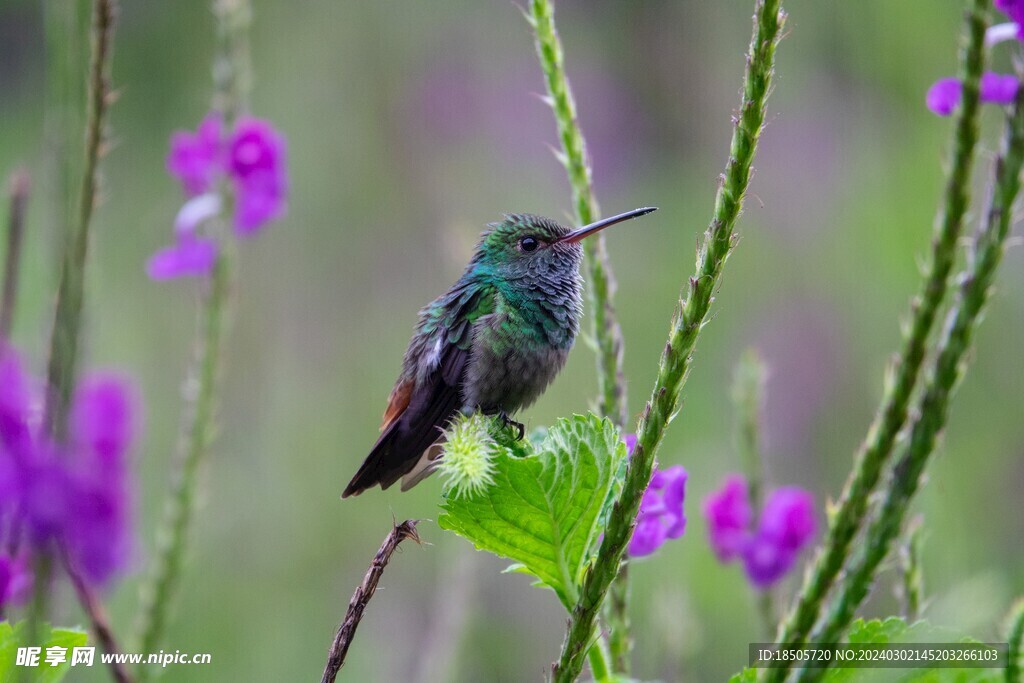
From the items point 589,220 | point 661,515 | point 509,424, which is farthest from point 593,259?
point 509,424

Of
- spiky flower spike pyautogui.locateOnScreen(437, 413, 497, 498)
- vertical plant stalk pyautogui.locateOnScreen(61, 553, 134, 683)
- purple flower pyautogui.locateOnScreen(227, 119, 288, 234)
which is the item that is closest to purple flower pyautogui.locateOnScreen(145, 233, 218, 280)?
purple flower pyautogui.locateOnScreen(227, 119, 288, 234)

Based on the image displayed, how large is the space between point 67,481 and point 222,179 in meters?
1.49

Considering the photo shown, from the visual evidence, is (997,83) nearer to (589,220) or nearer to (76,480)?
(589,220)

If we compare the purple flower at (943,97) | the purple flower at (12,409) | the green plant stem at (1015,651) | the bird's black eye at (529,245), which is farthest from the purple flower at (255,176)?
the green plant stem at (1015,651)

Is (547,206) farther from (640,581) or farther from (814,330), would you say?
(640,581)

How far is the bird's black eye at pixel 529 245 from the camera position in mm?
2533

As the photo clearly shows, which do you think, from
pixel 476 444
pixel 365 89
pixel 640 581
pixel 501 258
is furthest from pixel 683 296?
pixel 365 89

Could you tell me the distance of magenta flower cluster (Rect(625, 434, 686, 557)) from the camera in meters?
1.39

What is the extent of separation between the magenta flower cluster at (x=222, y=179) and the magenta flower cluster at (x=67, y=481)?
1.12 ft

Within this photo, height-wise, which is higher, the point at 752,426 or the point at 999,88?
the point at 999,88

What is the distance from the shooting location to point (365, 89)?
7535mm

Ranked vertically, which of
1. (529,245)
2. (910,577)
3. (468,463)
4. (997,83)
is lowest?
(910,577)

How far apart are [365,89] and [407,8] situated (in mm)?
780

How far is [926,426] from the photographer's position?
915 mm
